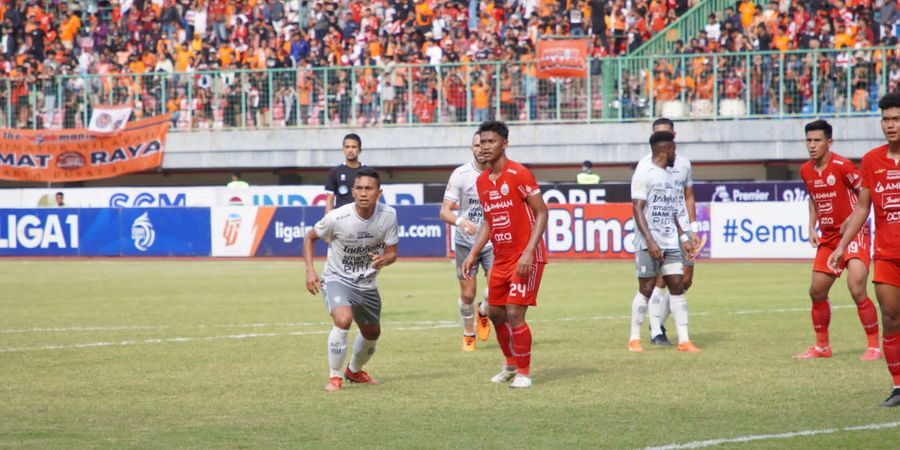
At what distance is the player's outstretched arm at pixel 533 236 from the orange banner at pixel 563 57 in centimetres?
2262

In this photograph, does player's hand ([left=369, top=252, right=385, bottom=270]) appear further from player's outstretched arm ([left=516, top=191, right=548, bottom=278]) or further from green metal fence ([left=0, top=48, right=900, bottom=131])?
green metal fence ([left=0, top=48, right=900, bottom=131])

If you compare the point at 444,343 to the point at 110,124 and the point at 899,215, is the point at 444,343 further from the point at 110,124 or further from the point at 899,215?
the point at 110,124

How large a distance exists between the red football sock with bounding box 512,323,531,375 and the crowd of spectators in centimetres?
2318

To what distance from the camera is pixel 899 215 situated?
9047 mm

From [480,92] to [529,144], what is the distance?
2.01 meters

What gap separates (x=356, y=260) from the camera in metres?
10.6

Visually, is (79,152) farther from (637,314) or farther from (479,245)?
(479,245)

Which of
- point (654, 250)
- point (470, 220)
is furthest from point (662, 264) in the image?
point (470, 220)

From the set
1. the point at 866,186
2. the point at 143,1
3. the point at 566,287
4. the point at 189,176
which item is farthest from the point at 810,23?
the point at 866,186

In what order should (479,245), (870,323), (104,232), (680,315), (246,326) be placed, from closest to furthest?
(479,245)
(870,323)
(680,315)
(246,326)
(104,232)

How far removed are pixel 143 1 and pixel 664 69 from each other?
19054 mm

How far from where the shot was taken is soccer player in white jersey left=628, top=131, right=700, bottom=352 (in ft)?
42.5

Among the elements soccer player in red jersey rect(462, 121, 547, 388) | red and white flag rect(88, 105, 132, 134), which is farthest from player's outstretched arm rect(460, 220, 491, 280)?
red and white flag rect(88, 105, 132, 134)

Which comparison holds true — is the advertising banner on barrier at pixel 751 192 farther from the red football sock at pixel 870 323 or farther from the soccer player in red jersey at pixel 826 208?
the red football sock at pixel 870 323
